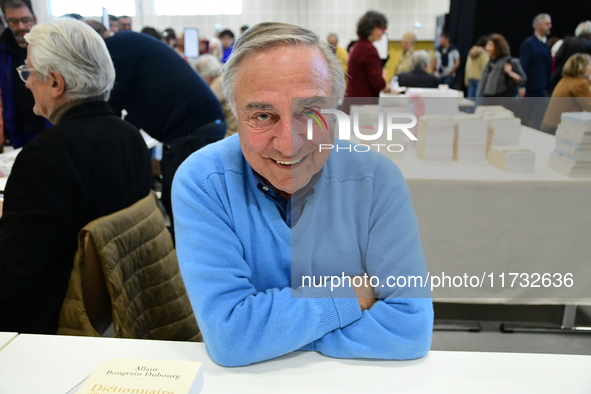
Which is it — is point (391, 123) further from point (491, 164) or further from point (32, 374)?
point (32, 374)

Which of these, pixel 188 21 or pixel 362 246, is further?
pixel 188 21

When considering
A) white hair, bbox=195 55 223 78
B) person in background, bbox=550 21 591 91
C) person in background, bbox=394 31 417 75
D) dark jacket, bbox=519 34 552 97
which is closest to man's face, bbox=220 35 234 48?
person in background, bbox=394 31 417 75

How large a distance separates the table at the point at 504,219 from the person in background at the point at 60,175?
1.13 m

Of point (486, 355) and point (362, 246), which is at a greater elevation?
point (362, 246)

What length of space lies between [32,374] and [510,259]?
933 mm

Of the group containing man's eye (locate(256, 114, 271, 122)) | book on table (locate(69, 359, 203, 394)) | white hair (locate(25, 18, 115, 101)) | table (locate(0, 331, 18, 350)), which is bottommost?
table (locate(0, 331, 18, 350))

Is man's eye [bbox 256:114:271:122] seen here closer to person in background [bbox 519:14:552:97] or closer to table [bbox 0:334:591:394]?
table [bbox 0:334:591:394]

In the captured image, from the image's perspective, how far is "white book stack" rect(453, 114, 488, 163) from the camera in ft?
2.66

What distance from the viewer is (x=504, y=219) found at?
0.80 meters

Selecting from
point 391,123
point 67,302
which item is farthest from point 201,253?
point 67,302

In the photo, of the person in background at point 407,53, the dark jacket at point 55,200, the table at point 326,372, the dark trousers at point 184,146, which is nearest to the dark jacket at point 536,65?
the person in background at point 407,53

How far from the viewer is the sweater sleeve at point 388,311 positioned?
89 centimetres

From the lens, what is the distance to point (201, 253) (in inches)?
39.0

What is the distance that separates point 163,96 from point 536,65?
4830 mm
